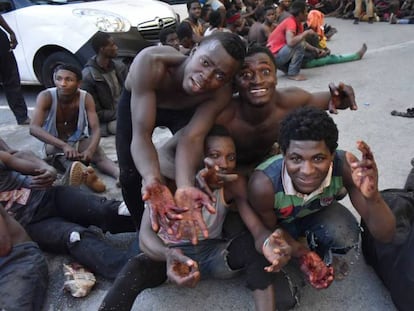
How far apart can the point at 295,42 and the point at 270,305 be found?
187 inches

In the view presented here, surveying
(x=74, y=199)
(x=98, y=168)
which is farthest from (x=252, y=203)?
(x=98, y=168)

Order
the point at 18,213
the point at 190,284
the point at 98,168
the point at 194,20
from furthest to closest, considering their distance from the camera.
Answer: the point at 194,20 < the point at 98,168 < the point at 18,213 < the point at 190,284

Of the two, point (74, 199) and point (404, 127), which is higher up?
point (74, 199)

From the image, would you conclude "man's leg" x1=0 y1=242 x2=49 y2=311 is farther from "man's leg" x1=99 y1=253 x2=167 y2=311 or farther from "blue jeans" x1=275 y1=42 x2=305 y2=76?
"blue jeans" x1=275 y1=42 x2=305 y2=76

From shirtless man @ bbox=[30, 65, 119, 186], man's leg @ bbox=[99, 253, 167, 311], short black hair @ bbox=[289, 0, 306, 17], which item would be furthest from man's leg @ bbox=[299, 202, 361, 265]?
short black hair @ bbox=[289, 0, 306, 17]

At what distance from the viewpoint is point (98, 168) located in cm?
374

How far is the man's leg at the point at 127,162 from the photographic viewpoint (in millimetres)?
2402

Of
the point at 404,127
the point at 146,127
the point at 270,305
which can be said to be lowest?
the point at 404,127

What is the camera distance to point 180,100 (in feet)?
7.57

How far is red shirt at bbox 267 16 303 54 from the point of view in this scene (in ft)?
20.3

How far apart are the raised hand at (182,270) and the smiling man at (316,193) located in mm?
431

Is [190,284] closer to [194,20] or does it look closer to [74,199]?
[74,199]

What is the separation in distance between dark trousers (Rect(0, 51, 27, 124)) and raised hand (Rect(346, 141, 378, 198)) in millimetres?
4003

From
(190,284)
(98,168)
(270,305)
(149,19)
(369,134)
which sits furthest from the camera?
(149,19)
